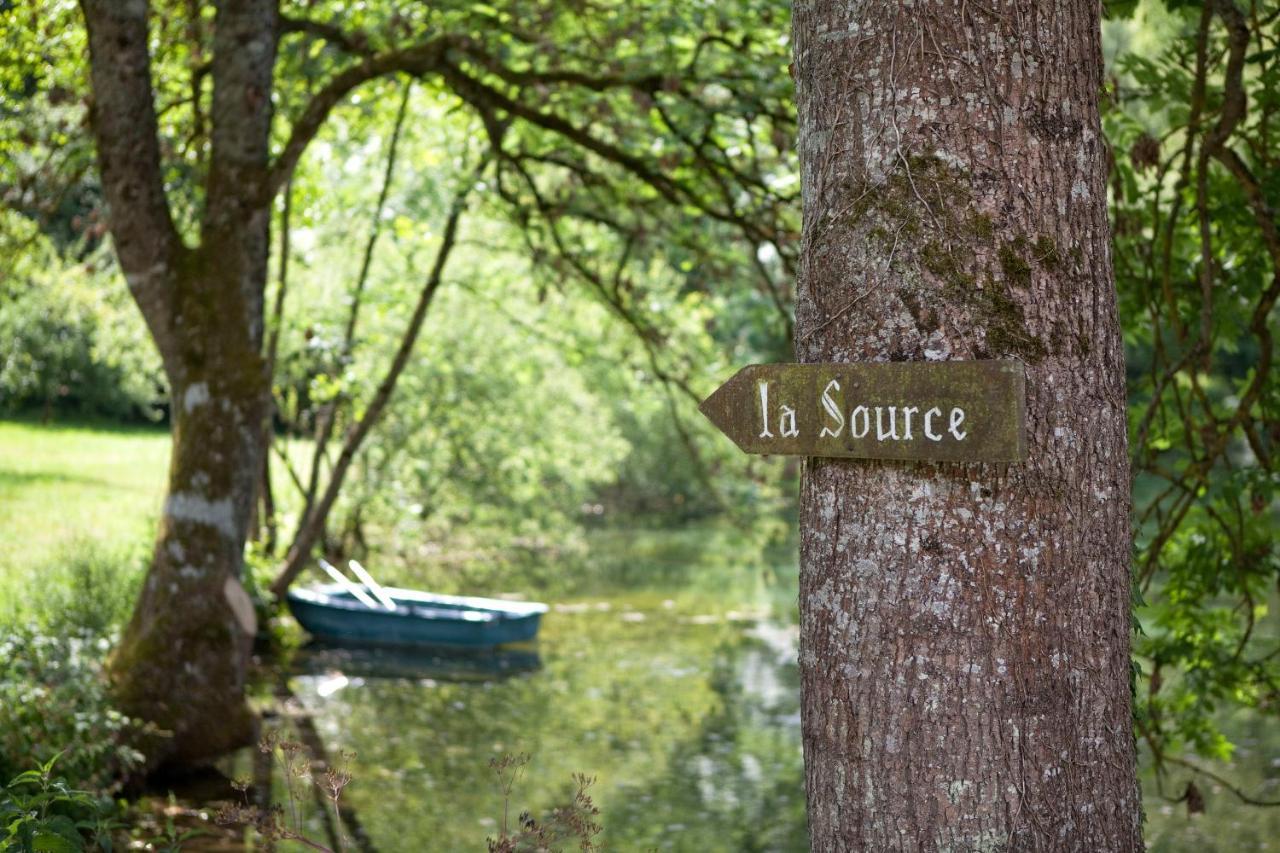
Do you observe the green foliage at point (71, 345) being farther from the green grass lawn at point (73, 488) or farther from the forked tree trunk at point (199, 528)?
the forked tree trunk at point (199, 528)

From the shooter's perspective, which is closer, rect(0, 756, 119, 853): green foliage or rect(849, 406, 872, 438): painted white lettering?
rect(849, 406, 872, 438): painted white lettering

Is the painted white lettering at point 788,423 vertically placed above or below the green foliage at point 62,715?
above

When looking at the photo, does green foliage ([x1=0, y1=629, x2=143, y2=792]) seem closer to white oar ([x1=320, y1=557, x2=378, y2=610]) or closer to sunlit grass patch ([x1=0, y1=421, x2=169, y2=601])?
sunlit grass patch ([x1=0, y1=421, x2=169, y2=601])

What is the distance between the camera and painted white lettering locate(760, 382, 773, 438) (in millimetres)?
2100

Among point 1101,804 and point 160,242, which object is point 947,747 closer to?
point 1101,804

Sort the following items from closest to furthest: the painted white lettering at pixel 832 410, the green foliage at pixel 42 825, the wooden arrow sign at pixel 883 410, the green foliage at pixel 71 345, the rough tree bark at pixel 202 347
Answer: the wooden arrow sign at pixel 883 410 < the painted white lettering at pixel 832 410 < the green foliage at pixel 42 825 < the rough tree bark at pixel 202 347 < the green foliage at pixel 71 345

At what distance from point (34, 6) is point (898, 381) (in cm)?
584

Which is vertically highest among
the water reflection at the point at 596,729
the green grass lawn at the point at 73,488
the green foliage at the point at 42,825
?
the green grass lawn at the point at 73,488

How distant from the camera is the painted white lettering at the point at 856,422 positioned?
200cm

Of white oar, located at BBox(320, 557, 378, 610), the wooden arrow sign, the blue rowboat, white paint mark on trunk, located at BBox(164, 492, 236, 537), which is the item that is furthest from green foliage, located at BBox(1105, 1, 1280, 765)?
white oar, located at BBox(320, 557, 378, 610)

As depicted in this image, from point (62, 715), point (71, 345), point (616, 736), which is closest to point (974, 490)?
point (62, 715)

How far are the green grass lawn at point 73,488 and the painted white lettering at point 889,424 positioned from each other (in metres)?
6.80

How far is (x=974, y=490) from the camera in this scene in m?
1.97

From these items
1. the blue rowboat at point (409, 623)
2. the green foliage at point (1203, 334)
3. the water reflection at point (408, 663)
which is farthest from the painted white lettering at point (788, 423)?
the blue rowboat at point (409, 623)
